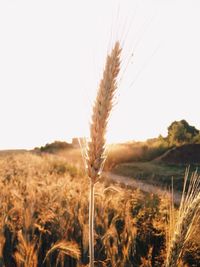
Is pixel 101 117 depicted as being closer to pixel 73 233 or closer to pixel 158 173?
pixel 73 233

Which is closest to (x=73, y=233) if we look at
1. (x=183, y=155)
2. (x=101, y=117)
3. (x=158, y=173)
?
(x=101, y=117)

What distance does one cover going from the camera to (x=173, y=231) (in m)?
1.95

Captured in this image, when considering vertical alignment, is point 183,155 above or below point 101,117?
below

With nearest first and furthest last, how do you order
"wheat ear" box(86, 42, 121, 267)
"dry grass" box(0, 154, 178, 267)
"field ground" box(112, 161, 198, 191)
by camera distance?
1. "wheat ear" box(86, 42, 121, 267)
2. "dry grass" box(0, 154, 178, 267)
3. "field ground" box(112, 161, 198, 191)

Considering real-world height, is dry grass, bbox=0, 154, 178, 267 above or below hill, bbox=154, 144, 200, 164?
below

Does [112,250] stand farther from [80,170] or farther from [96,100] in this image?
[80,170]

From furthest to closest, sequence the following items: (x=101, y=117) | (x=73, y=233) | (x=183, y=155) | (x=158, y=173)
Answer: (x=183, y=155) < (x=158, y=173) < (x=73, y=233) < (x=101, y=117)

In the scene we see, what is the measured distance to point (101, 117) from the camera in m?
1.63

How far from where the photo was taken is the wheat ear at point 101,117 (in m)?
1.61

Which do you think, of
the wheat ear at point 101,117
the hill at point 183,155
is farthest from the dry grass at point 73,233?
the hill at point 183,155

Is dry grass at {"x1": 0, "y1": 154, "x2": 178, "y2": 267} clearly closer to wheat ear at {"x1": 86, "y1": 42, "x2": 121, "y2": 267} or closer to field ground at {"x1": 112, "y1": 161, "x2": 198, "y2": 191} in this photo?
wheat ear at {"x1": 86, "y1": 42, "x2": 121, "y2": 267}

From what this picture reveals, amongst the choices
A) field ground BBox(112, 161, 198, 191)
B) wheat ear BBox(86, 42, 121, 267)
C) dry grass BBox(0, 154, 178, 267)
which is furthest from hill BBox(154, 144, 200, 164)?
wheat ear BBox(86, 42, 121, 267)

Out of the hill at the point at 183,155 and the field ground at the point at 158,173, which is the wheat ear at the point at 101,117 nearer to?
the field ground at the point at 158,173

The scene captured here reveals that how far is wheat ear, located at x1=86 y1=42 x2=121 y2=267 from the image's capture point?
161 centimetres
